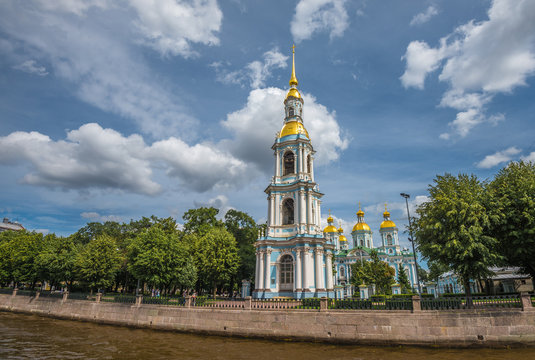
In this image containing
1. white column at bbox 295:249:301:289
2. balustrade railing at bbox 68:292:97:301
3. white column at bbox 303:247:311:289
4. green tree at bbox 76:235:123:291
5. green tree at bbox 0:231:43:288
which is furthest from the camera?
green tree at bbox 0:231:43:288

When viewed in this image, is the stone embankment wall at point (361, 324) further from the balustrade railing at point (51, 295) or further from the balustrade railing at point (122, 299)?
the balustrade railing at point (51, 295)

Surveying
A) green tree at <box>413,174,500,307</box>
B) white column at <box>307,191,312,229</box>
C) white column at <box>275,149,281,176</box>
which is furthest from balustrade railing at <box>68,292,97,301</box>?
green tree at <box>413,174,500,307</box>

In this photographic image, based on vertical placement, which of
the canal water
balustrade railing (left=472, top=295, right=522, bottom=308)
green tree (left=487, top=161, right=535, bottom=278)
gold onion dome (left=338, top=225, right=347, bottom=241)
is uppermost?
gold onion dome (left=338, top=225, right=347, bottom=241)

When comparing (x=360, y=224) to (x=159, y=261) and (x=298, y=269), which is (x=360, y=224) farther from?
(x=159, y=261)

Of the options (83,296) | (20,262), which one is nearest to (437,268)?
(83,296)

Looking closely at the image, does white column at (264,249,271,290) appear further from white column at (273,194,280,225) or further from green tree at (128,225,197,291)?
green tree at (128,225,197,291)

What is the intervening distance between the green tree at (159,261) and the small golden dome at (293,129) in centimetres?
1869

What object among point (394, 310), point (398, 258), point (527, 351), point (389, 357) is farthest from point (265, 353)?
point (398, 258)

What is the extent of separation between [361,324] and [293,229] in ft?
50.1

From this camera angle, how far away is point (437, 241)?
814 inches

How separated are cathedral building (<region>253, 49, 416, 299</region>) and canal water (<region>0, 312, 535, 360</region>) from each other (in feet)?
37.7

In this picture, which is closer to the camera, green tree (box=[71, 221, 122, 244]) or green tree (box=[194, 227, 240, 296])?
Result: green tree (box=[194, 227, 240, 296])

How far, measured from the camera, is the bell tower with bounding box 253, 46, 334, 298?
29.7 m

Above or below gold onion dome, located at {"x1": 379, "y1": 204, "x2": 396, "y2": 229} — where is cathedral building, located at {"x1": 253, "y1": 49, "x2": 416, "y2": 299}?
below
